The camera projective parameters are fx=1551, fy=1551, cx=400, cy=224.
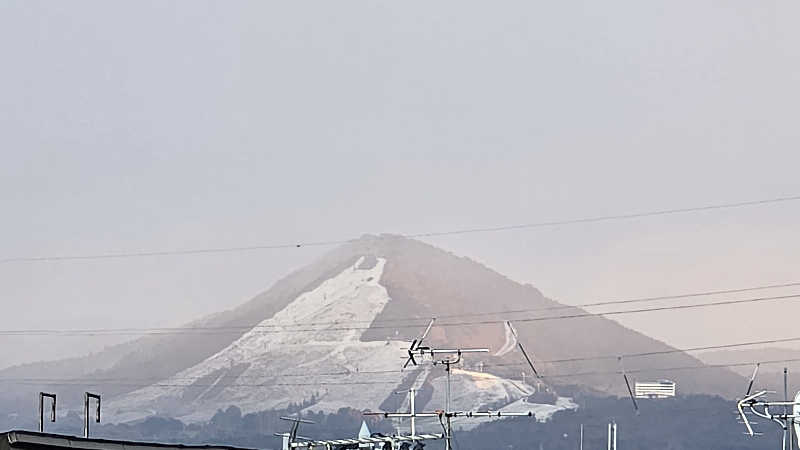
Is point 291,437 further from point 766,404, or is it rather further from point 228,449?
point 766,404

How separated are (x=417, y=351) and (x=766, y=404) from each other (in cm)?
2055

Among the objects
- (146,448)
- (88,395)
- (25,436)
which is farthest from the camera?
(88,395)

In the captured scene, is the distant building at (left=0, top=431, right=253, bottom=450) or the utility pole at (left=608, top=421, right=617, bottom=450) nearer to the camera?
the distant building at (left=0, top=431, right=253, bottom=450)

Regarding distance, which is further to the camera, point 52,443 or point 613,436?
point 613,436

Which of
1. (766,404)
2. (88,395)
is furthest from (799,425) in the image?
(88,395)

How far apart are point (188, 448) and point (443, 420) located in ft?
92.7

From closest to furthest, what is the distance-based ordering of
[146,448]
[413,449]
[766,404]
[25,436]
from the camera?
[25,436], [146,448], [766,404], [413,449]

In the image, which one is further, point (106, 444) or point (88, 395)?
point (88, 395)

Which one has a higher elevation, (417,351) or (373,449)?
(417,351)

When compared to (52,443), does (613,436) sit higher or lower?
lower

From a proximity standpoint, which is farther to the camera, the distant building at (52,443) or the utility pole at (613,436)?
the utility pole at (613,436)

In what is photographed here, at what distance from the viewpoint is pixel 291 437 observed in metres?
56.8

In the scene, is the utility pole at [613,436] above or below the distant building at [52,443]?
below

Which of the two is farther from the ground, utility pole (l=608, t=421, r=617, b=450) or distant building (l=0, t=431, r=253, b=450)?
distant building (l=0, t=431, r=253, b=450)
